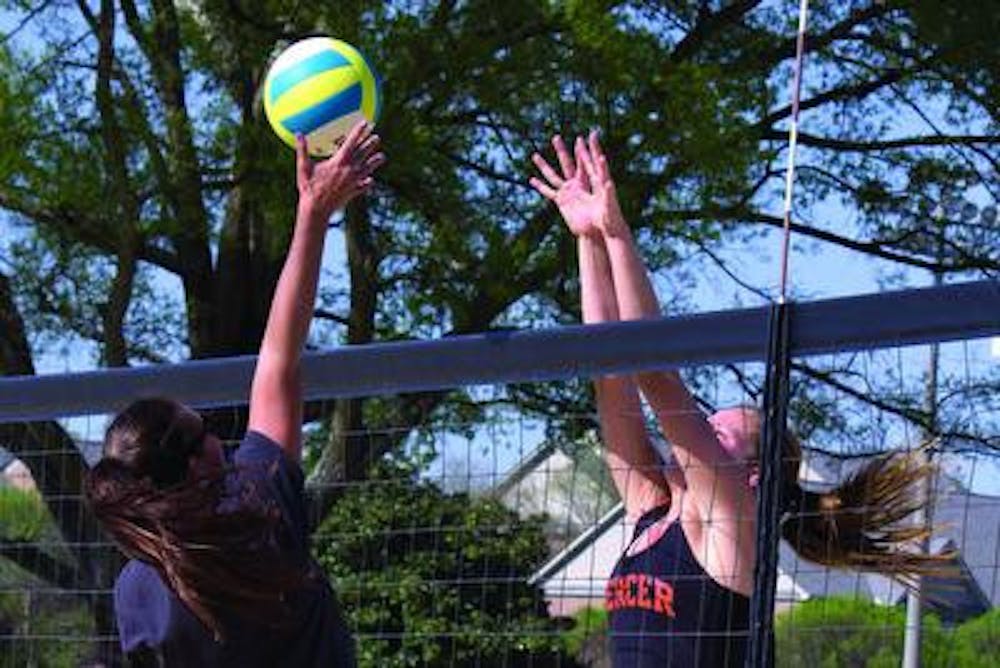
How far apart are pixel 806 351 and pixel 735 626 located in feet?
1.96

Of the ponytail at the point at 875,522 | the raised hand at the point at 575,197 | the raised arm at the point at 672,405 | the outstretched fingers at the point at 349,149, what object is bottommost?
the ponytail at the point at 875,522

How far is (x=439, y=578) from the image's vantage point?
356 inches

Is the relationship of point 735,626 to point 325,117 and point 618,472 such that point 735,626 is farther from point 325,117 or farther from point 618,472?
point 325,117

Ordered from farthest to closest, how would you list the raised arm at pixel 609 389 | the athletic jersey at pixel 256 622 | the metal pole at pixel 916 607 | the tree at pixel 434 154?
1. the tree at pixel 434 154
2. the raised arm at pixel 609 389
3. the metal pole at pixel 916 607
4. the athletic jersey at pixel 256 622

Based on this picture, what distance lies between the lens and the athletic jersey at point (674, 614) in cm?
427

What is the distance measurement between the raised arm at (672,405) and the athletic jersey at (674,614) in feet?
0.41

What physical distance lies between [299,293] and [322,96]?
5.08ft

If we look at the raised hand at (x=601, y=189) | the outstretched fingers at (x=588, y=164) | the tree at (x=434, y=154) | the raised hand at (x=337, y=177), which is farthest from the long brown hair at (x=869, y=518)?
the tree at (x=434, y=154)

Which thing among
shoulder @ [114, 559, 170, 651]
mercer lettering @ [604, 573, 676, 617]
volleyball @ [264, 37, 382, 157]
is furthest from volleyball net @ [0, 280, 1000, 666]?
shoulder @ [114, 559, 170, 651]

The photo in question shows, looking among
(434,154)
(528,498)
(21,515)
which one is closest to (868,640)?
(528,498)

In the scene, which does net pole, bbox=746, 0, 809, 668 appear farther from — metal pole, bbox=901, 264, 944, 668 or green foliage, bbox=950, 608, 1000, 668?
Answer: green foliage, bbox=950, 608, 1000, 668

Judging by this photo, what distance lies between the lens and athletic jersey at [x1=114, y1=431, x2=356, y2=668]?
3.59 m

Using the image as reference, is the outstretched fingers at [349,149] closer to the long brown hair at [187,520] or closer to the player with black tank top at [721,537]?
the long brown hair at [187,520]

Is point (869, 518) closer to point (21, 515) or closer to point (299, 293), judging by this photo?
point (299, 293)
